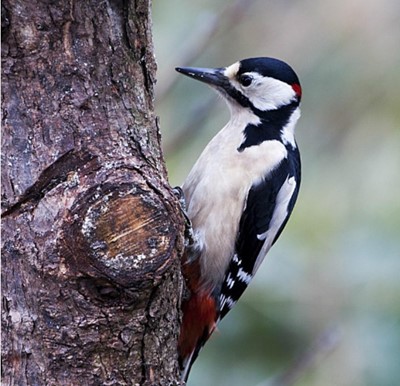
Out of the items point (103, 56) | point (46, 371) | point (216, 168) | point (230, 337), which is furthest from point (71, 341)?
point (230, 337)

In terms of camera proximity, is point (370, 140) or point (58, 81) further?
point (370, 140)

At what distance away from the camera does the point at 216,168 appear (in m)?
2.85

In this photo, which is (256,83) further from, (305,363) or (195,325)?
(305,363)

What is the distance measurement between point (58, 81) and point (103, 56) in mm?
114

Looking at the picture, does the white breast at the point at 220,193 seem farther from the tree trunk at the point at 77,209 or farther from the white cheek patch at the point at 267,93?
the tree trunk at the point at 77,209

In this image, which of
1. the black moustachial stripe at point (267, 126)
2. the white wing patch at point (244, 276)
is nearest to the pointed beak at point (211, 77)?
the black moustachial stripe at point (267, 126)

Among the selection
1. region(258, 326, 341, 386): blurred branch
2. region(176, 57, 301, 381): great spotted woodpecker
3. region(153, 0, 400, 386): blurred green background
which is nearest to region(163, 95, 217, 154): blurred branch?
region(153, 0, 400, 386): blurred green background

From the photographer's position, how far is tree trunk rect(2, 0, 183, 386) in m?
1.76

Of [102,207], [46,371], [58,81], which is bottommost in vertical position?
[46,371]

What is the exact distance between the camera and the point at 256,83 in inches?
122

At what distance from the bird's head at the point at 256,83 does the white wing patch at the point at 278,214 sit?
0.92 feet

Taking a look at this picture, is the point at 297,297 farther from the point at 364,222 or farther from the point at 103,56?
the point at 103,56

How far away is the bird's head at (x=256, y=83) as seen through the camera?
307 cm

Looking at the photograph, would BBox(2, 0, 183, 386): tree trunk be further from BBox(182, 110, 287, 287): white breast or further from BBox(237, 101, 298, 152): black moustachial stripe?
BBox(237, 101, 298, 152): black moustachial stripe
